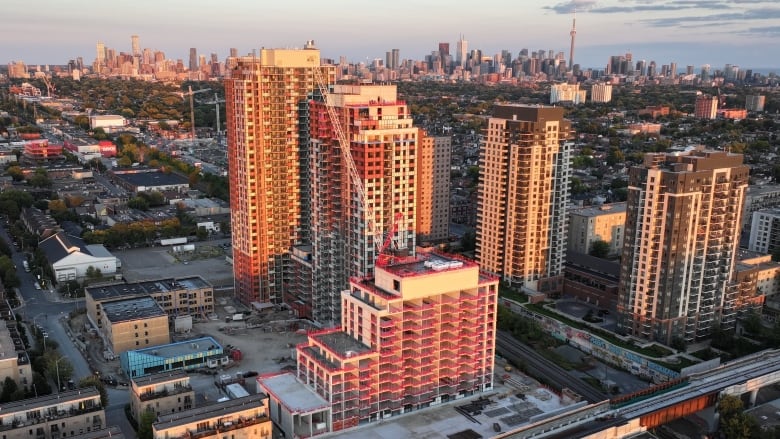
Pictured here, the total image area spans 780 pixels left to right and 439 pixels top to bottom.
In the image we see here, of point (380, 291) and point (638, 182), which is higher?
point (638, 182)

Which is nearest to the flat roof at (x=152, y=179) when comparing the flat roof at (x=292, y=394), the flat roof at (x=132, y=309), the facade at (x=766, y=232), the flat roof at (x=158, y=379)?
the flat roof at (x=132, y=309)

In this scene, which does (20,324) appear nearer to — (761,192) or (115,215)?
(115,215)

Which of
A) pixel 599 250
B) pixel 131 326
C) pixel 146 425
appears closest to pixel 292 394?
pixel 146 425

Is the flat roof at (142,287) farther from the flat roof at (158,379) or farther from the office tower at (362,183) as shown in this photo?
the flat roof at (158,379)

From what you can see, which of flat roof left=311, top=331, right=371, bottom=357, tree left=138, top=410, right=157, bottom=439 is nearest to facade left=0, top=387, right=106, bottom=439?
tree left=138, top=410, right=157, bottom=439

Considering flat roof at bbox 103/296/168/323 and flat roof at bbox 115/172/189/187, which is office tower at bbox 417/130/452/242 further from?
flat roof at bbox 115/172/189/187

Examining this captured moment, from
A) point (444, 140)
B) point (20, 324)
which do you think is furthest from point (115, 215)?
point (444, 140)
